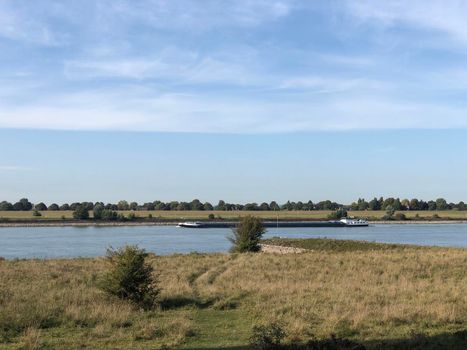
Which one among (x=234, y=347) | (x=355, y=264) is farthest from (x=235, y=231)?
(x=234, y=347)

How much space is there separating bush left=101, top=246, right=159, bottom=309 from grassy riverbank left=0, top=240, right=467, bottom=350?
0.37 m

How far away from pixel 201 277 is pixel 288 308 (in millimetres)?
10191

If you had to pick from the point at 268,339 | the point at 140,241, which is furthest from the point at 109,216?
the point at 268,339

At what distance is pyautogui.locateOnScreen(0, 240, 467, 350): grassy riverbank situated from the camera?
37.5 ft

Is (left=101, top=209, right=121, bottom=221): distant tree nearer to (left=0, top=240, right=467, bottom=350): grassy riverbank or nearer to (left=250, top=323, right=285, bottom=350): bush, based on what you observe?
(left=0, top=240, right=467, bottom=350): grassy riverbank

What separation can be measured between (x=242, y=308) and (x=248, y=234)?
30250 millimetres

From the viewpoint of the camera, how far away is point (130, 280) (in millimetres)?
17234

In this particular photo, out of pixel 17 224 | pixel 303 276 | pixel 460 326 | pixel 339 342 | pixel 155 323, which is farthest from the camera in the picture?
pixel 17 224

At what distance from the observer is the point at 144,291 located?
17094 millimetres

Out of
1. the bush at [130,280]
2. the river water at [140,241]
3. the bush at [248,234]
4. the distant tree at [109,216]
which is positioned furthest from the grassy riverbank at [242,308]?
the distant tree at [109,216]

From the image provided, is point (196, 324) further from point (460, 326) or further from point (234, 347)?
point (460, 326)

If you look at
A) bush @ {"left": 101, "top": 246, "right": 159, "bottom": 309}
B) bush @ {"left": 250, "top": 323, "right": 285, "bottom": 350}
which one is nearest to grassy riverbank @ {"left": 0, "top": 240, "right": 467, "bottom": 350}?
bush @ {"left": 101, "top": 246, "right": 159, "bottom": 309}

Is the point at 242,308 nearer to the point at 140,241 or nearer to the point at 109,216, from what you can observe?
the point at 140,241

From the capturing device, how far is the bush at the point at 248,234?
150 feet
